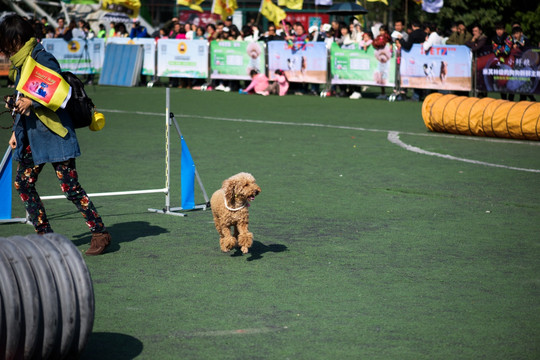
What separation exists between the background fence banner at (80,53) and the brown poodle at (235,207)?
2288 cm

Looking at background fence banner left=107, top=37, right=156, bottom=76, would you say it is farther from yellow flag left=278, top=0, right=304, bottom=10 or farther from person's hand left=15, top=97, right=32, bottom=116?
A: person's hand left=15, top=97, right=32, bottom=116

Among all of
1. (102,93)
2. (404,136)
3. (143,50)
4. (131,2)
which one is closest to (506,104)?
(404,136)

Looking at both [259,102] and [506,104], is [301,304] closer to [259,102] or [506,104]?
[506,104]

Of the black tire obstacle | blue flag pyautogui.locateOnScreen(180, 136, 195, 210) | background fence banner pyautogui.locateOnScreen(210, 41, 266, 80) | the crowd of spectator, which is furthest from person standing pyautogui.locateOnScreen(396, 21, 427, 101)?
the black tire obstacle

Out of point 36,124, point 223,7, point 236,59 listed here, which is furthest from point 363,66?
point 36,124

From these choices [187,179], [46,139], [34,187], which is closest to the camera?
[46,139]

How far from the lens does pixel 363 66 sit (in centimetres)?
2348

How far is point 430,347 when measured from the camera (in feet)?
16.1

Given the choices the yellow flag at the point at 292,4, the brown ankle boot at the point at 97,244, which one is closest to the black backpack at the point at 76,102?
the brown ankle boot at the point at 97,244

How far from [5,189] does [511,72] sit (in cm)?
1526

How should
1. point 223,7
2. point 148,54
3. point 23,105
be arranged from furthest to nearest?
point 223,7 < point 148,54 < point 23,105

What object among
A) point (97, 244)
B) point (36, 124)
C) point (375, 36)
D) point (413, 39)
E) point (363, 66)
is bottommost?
point (97, 244)

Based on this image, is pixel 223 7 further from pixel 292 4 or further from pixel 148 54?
pixel 148 54

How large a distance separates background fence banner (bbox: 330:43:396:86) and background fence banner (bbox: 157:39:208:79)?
463cm
